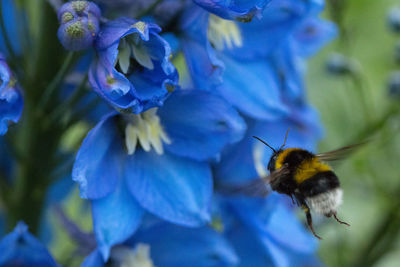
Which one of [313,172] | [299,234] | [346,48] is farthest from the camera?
[346,48]

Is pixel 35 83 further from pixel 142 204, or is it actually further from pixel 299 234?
pixel 299 234

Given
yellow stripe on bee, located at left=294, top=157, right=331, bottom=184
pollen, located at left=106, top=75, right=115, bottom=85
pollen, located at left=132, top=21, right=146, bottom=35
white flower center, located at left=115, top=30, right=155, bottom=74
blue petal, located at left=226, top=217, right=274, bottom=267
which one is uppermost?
pollen, located at left=132, top=21, right=146, bottom=35

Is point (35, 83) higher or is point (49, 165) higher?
point (35, 83)

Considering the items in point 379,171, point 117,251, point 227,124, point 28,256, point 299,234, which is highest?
point 227,124

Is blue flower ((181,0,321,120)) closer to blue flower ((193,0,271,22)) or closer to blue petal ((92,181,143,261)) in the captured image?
blue flower ((193,0,271,22))

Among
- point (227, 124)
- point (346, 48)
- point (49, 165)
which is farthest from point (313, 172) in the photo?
point (346, 48)

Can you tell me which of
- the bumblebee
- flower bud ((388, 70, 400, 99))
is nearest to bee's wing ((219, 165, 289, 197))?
the bumblebee
